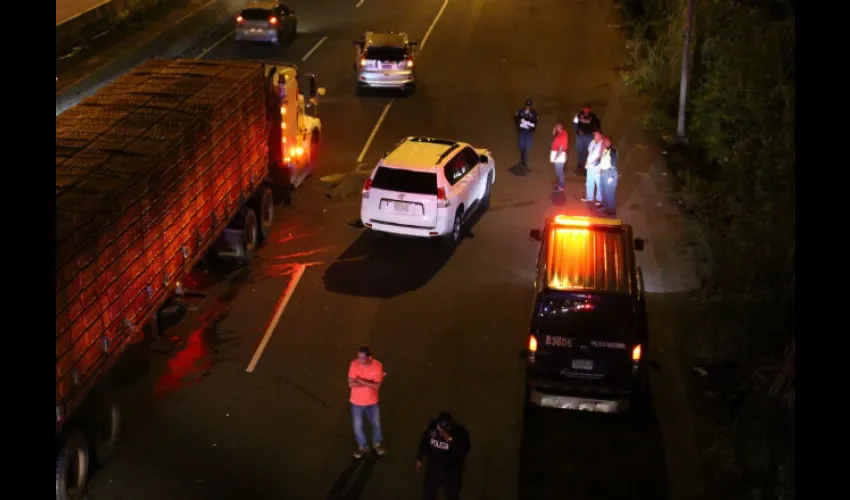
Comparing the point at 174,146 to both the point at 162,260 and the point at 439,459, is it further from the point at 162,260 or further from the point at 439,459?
the point at 439,459

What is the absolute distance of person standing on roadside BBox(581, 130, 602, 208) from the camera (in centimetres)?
1959

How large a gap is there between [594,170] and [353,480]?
9954 millimetres

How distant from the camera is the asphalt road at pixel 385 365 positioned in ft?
39.8

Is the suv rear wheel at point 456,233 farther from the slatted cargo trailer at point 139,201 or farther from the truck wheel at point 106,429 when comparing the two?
the truck wheel at point 106,429

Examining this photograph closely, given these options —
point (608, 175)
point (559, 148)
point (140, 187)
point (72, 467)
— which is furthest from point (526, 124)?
point (72, 467)

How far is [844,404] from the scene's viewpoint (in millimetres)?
12773

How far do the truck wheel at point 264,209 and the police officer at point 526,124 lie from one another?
594cm

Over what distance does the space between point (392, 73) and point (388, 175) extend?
36.0 ft

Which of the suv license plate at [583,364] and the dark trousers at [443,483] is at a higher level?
the suv license plate at [583,364]

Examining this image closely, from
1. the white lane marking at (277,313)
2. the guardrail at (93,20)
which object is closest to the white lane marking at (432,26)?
the guardrail at (93,20)

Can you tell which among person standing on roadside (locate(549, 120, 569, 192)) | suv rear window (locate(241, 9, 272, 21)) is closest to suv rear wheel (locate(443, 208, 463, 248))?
person standing on roadside (locate(549, 120, 569, 192))

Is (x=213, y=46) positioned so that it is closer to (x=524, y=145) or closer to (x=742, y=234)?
(x=524, y=145)

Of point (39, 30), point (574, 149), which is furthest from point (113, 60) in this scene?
point (574, 149)

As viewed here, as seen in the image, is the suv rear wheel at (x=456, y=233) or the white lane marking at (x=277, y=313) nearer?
the white lane marking at (x=277, y=313)
